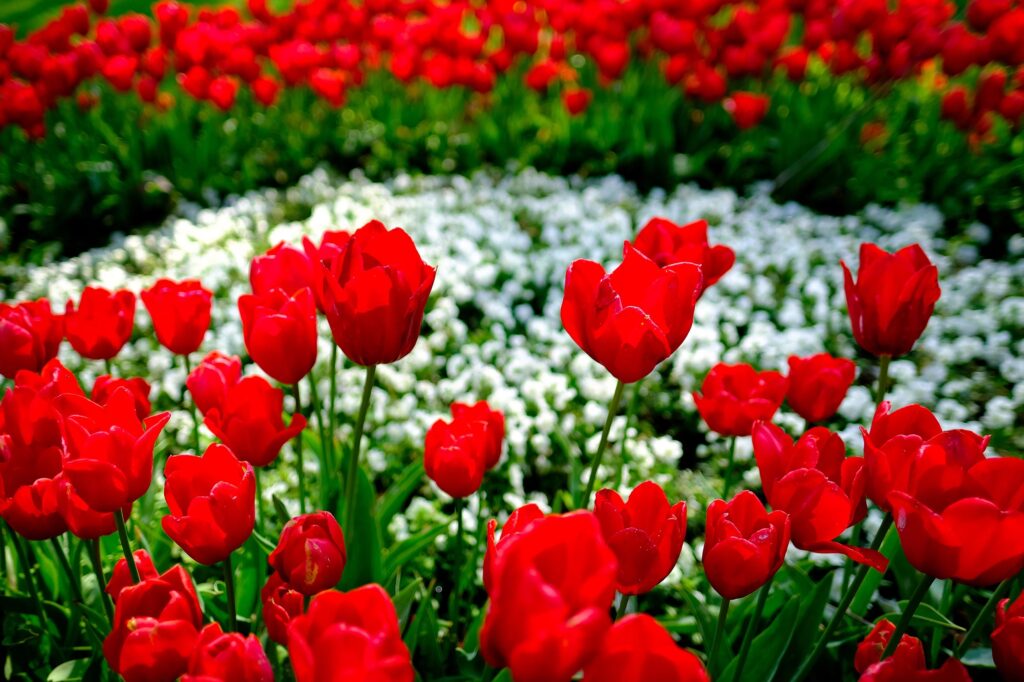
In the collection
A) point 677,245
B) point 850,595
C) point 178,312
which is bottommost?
point 850,595

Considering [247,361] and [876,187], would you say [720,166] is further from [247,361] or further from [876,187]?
[247,361]

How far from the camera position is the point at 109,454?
116 cm

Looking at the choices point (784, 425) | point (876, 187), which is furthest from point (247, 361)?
point (876, 187)

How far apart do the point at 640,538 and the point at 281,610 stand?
1.66 feet

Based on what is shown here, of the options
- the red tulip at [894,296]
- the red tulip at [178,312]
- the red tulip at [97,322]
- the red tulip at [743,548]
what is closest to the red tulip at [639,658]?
the red tulip at [743,548]

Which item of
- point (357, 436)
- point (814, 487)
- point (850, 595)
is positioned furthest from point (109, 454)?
point (850, 595)

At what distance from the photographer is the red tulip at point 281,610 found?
1146 millimetres

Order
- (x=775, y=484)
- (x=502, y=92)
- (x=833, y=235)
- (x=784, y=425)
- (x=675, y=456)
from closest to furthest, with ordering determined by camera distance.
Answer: (x=775, y=484), (x=675, y=456), (x=784, y=425), (x=833, y=235), (x=502, y=92)

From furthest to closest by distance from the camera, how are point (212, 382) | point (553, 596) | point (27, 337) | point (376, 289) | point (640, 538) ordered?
point (27, 337) < point (212, 382) < point (376, 289) < point (640, 538) < point (553, 596)

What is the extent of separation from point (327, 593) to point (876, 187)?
14.7 feet

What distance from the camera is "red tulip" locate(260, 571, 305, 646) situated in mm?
1146

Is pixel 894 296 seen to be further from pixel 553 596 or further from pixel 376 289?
pixel 553 596

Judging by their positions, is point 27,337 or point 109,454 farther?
point 27,337

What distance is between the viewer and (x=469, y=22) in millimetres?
8320
